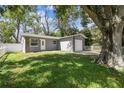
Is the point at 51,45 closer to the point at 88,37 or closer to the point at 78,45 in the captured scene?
the point at 78,45

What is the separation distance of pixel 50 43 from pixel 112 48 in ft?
65.1

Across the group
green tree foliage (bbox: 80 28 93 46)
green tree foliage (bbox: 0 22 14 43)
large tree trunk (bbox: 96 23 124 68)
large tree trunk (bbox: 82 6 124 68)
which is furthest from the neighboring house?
large tree trunk (bbox: 96 23 124 68)

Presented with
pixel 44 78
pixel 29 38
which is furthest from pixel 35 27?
pixel 44 78

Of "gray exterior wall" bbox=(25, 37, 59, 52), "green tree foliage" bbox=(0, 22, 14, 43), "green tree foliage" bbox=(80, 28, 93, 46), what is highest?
"green tree foliage" bbox=(0, 22, 14, 43)

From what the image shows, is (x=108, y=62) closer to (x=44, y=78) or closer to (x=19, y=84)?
(x=44, y=78)

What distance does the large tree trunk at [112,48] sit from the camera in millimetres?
12061

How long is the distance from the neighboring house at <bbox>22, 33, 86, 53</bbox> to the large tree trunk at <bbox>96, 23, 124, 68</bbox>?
15745 mm

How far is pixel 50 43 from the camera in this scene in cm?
3169

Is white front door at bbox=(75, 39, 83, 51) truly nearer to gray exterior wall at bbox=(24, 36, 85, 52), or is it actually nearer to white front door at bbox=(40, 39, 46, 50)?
gray exterior wall at bbox=(24, 36, 85, 52)

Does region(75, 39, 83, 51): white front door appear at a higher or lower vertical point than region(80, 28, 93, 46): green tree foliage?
lower

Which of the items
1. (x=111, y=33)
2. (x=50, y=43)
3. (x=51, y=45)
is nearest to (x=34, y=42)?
(x=50, y=43)

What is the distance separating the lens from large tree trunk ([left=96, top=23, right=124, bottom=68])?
39.6 ft
